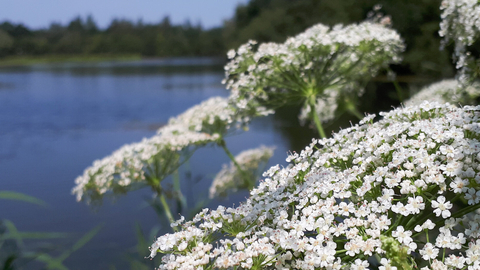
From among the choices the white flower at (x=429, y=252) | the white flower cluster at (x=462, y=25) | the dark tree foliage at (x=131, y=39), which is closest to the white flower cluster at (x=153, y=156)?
the white flower cluster at (x=462, y=25)

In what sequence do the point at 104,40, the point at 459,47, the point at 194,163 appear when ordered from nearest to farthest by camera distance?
the point at 459,47 < the point at 194,163 < the point at 104,40

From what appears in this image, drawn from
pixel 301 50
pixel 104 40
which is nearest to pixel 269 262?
pixel 301 50

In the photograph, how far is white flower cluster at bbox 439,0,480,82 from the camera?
8.09 ft

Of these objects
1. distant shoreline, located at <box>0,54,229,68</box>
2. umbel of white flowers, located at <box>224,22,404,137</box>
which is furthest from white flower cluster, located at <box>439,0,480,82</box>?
distant shoreline, located at <box>0,54,229,68</box>

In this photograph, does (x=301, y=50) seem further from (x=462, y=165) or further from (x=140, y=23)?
(x=140, y=23)

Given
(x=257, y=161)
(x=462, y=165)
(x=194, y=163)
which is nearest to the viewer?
(x=462, y=165)

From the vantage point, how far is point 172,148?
358cm

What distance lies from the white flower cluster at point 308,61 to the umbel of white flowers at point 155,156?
0.28 metres

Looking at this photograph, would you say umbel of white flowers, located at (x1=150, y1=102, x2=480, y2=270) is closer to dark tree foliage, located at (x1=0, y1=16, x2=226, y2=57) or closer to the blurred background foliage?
the blurred background foliage

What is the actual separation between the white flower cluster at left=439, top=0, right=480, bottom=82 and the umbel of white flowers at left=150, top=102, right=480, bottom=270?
1.04 metres

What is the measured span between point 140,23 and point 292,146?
129437 millimetres

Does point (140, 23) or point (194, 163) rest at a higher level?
point (140, 23)

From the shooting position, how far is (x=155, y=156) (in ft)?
12.1

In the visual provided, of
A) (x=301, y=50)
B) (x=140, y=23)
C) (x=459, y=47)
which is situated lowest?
(x=459, y=47)
